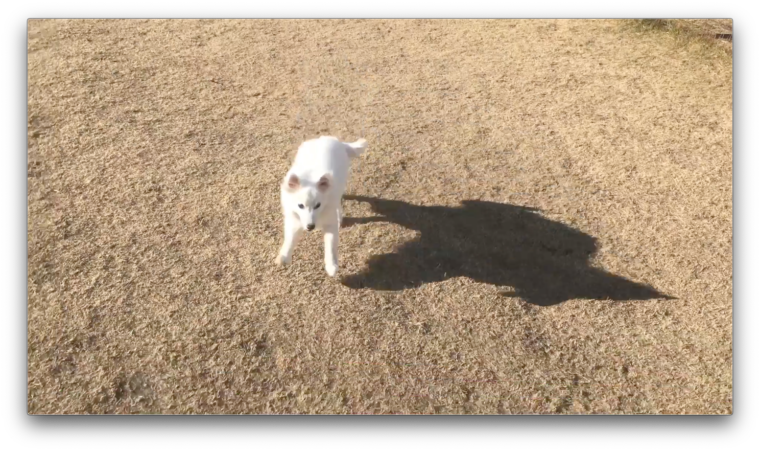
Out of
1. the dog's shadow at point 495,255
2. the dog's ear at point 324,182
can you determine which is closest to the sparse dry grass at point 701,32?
the dog's shadow at point 495,255

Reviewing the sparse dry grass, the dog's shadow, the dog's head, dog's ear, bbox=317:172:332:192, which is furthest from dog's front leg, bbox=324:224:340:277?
the sparse dry grass

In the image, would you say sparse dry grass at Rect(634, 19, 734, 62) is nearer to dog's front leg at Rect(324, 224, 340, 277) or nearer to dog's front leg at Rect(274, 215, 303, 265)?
dog's front leg at Rect(324, 224, 340, 277)

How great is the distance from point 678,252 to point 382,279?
2.54 meters

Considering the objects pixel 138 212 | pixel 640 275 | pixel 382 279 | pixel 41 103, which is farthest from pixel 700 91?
pixel 41 103

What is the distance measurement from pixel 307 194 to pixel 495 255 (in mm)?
1716

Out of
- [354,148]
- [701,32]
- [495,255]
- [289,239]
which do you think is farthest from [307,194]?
[701,32]

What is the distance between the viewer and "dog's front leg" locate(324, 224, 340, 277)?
4680 millimetres

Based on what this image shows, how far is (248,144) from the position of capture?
6328 millimetres

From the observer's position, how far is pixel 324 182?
169 inches

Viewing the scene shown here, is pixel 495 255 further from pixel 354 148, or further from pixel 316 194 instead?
pixel 316 194

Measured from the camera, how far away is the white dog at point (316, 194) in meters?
4.31

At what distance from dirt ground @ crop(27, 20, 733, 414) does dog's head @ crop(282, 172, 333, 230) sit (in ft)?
2.10

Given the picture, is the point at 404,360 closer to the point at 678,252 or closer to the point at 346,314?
the point at 346,314

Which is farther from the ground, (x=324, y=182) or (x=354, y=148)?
(x=324, y=182)
